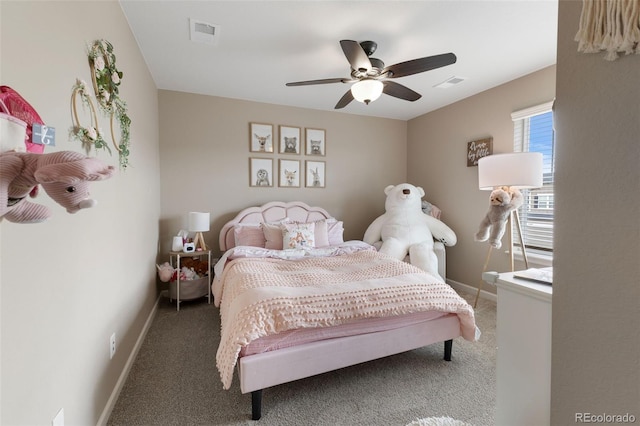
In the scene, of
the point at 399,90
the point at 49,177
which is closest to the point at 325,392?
the point at 49,177

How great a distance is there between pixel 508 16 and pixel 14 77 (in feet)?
8.85

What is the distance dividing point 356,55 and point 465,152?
2.36m

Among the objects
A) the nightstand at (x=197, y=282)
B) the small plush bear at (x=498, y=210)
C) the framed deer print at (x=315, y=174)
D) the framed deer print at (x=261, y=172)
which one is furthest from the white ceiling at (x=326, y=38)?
the nightstand at (x=197, y=282)

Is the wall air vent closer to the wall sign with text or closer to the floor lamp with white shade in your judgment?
the wall sign with text

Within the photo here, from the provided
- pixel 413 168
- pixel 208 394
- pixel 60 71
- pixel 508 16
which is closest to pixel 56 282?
pixel 60 71

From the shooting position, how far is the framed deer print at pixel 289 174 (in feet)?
12.7

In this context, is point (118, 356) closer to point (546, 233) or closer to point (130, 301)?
point (130, 301)

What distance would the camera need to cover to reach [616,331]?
590mm

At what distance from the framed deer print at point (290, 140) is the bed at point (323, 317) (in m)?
1.83

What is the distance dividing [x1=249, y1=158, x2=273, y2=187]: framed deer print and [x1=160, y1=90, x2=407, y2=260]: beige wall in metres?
0.06

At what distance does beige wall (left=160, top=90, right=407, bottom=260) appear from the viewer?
339cm

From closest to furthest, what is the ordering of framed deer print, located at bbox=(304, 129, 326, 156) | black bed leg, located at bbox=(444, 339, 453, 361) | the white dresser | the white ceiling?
1. the white dresser
2. the white ceiling
3. black bed leg, located at bbox=(444, 339, 453, 361)
4. framed deer print, located at bbox=(304, 129, 326, 156)

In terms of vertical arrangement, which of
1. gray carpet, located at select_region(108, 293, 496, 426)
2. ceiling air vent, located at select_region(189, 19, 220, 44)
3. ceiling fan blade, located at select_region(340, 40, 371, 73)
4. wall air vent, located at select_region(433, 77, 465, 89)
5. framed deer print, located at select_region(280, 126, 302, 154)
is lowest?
gray carpet, located at select_region(108, 293, 496, 426)

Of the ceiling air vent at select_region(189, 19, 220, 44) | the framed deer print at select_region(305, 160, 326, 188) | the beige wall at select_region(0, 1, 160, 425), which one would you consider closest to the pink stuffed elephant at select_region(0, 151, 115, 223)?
the beige wall at select_region(0, 1, 160, 425)
